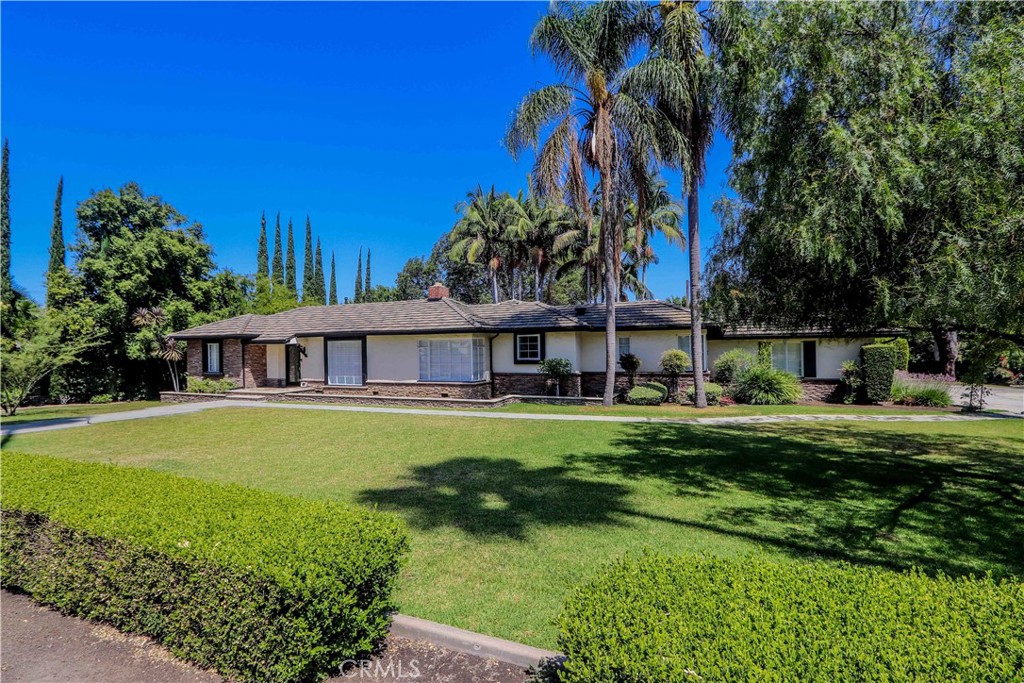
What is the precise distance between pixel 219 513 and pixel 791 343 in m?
23.4

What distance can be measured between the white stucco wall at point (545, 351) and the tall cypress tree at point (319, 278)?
4374 cm

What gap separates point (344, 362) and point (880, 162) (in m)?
21.8

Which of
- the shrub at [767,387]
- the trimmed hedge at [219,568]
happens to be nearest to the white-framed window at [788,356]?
the shrub at [767,387]

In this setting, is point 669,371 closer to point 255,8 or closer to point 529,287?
point 255,8

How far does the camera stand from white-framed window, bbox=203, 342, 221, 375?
25.0 metres

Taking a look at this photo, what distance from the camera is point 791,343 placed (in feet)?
72.0

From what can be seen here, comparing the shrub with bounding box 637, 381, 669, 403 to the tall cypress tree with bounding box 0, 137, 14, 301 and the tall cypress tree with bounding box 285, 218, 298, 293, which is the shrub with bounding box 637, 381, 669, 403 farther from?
the tall cypress tree with bounding box 285, 218, 298, 293

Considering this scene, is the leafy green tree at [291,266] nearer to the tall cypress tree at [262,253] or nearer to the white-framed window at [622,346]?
the tall cypress tree at [262,253]

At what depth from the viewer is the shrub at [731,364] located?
69.4 feet

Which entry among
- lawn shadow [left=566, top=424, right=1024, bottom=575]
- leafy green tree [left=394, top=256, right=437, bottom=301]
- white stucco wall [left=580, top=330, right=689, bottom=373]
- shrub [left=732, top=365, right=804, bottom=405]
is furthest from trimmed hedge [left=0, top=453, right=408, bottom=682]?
leafy green tree [left=394, top=256, right=437, bottom=301]

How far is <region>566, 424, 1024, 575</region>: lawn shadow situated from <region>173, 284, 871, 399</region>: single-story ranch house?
8.24 meters

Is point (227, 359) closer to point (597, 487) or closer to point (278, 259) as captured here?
point (597, 487)

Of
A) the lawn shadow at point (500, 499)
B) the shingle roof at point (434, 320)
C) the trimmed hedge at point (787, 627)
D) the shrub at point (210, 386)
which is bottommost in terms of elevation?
the lawn shadow at point (500, 499)

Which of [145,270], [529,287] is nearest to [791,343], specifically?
[529,287]
